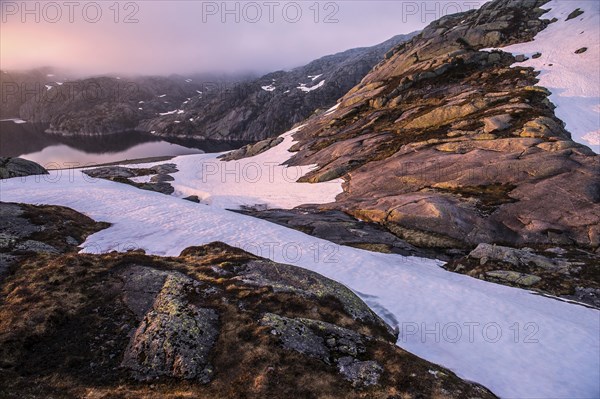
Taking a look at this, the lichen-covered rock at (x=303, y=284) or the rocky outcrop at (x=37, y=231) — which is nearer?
the lichen-covered rock at (x=303, y=284)

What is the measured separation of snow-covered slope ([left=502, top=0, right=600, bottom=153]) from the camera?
45.3 metres

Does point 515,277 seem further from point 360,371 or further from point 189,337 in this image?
point 189,337

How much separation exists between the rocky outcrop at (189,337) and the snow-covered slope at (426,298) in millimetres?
2535

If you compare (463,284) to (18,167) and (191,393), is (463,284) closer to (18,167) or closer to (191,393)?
(191,393)

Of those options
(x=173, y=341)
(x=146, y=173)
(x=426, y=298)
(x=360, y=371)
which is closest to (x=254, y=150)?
(x=146, y=173)

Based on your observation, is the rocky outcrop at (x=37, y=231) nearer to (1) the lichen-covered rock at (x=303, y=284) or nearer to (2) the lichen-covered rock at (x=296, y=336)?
(1) the lichen-covered rock at (x=303, y=284)

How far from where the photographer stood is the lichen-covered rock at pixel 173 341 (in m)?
9.17

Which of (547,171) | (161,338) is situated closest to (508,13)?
(547,171)

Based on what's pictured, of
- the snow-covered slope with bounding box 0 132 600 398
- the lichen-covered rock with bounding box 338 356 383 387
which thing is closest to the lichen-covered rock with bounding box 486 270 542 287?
the snow-covered slope with bounding box 0 132 600 398

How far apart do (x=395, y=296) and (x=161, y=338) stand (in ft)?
39.7

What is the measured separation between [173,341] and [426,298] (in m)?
13.1

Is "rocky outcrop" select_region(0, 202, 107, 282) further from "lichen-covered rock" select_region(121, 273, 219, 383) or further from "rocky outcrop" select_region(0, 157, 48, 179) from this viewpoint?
"rocky outcrop" select_region(0, 157, 48, 179)

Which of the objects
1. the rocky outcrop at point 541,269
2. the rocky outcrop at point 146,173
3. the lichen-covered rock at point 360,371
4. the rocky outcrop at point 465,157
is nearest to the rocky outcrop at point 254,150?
the rocky outcrop at point 465,157

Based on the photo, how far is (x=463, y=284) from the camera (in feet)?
63.2
